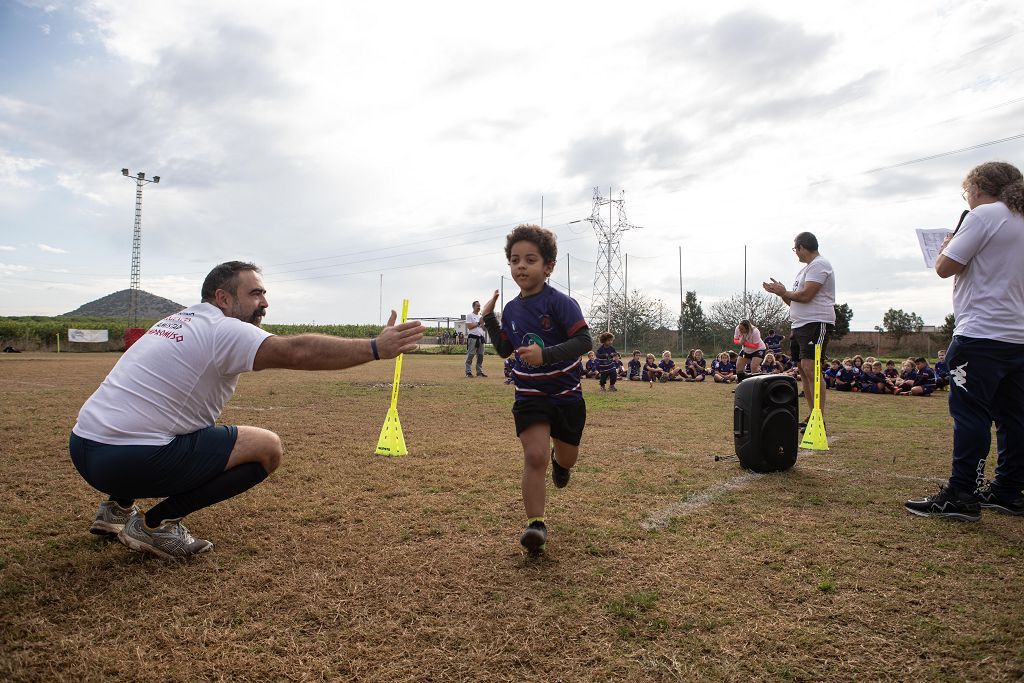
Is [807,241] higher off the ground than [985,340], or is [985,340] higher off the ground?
[807,241]

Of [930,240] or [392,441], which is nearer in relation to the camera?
[930,240]

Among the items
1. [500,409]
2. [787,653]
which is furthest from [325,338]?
[500,409]

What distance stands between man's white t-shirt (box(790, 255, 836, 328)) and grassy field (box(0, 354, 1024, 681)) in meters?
1.98

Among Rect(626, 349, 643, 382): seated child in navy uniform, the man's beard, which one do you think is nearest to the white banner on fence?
Rect(626, 349, 643, 382): seated child in navy uniform

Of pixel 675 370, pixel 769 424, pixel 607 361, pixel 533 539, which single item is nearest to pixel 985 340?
pixel 769 424

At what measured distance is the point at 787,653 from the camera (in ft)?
7.63

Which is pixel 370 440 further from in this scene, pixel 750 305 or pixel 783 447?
pixel 750 305

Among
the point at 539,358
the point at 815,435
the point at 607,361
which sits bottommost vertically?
the point at 815,435

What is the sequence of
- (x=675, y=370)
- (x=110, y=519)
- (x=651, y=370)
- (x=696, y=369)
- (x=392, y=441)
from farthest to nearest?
(x=675, y=370), (x=696, y=369), (x=651, y=370), (x=392, y=441), (x=110, y=519)

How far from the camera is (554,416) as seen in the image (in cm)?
369

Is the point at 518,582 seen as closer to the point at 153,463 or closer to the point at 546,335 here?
the point at 546,335

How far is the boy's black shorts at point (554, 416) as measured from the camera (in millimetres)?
3621

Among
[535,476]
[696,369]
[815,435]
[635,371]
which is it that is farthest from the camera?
[696,369]

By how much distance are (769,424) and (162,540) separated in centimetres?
477
